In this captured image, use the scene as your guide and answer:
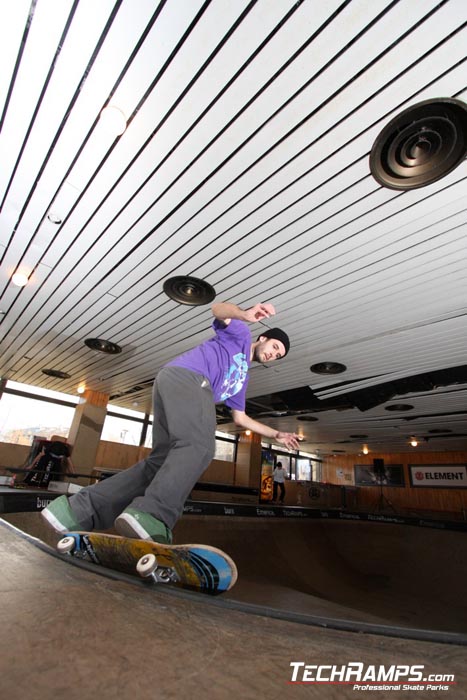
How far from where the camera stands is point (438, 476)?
17156 millimetres

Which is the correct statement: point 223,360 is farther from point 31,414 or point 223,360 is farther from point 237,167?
point 31,414

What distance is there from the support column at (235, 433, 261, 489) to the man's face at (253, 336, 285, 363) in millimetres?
13722

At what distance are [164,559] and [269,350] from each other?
1.41 meters

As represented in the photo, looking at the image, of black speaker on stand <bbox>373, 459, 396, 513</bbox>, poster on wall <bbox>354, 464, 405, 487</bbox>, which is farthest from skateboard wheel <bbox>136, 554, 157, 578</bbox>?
poster on wall <bbox>354, 464, 405, 487</bbox>

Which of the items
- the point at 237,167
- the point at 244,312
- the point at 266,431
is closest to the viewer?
the point at 244,312

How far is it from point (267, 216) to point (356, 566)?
22.7 feet

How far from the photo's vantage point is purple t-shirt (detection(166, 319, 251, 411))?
6.46 ft

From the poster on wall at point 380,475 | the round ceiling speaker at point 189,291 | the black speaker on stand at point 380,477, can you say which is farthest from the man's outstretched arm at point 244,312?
the poster on wall at point 380,475

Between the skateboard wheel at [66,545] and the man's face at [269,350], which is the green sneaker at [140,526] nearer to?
the skateboard wheel at [66,545]

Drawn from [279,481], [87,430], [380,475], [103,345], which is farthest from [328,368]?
[380,475]

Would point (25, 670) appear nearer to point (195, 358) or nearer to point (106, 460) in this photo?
point (195, 358)

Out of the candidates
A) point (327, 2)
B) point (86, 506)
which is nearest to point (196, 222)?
point (327, 2)

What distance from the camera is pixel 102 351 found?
7945 mm

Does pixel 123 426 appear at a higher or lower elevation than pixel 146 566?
higher
